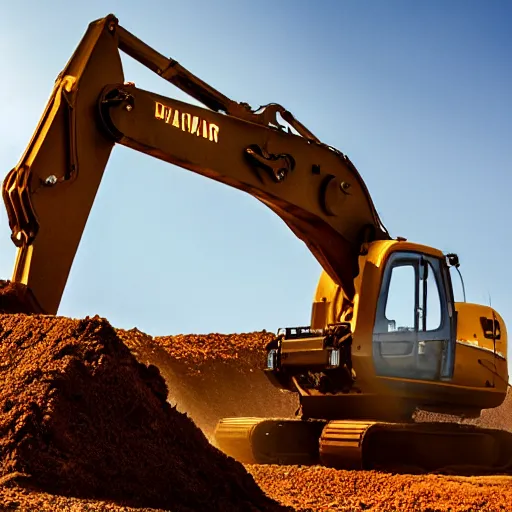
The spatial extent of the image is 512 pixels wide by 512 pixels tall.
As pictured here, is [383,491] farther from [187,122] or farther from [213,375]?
[213,375]

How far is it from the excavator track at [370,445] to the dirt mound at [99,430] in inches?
118

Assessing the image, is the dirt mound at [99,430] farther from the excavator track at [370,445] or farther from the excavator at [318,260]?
the excavator track at [370,445]

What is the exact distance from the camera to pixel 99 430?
6.12 metres

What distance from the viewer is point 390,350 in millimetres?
9969

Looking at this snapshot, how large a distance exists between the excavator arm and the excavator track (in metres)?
1.81

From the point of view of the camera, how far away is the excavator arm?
7.60m

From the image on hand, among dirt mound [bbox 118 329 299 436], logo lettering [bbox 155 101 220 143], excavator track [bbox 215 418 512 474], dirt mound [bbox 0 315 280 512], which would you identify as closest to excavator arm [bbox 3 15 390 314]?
A: logo lettering [bbox 155 101 220 143]

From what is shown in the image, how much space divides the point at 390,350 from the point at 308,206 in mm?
2017

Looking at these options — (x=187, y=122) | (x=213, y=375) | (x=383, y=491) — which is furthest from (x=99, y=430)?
(x=213, y=375)

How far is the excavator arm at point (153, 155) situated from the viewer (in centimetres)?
760

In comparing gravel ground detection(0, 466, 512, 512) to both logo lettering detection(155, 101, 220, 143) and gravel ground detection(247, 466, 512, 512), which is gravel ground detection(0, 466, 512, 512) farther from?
logo lettering detection(155, 101, 220, 143)

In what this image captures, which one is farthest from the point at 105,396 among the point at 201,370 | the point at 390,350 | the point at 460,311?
the point at 201,370

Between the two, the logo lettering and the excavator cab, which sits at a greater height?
the logo lettering

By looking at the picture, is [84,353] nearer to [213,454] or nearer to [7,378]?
[7,378]
